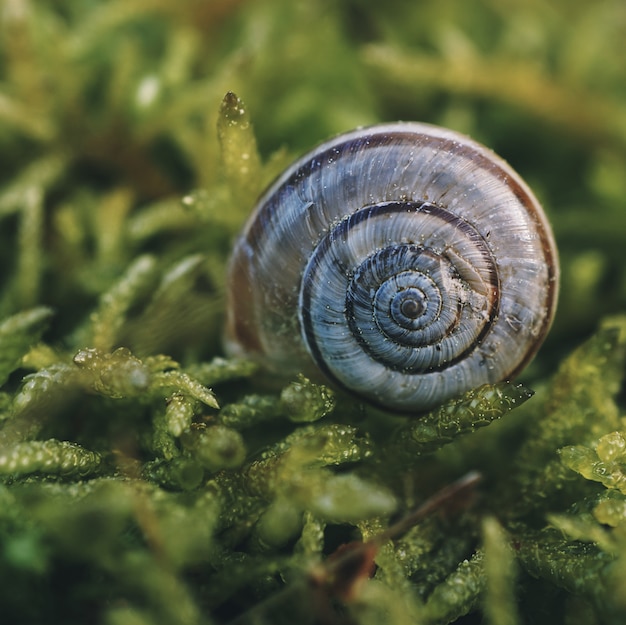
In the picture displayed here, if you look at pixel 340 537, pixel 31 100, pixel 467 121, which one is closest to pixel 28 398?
pixel 340 537

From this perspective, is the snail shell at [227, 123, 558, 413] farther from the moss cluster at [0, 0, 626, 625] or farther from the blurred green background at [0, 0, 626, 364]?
the blurred green background at [0, 0, 626, 364]

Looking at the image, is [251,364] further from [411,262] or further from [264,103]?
[264,103]

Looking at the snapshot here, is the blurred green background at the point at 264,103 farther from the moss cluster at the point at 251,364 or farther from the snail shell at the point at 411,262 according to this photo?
the snail shell at the point at 411,262

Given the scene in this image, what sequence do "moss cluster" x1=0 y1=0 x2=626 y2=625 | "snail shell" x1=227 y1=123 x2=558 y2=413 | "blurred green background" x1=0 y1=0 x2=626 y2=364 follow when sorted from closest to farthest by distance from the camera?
1. "moss cluster" x1=0 y1=0 x2=626 y2=625
2. "snail shell" x1=227 y1=123 x2=558 y2=413
3. "blurred green background" x1=0 y1=0 x2=626 y2=364

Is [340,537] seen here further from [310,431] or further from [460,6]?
[460,6]

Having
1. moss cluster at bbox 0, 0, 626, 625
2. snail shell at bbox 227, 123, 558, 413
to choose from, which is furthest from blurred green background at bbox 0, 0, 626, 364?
snail shell at bbox 227, 123, 558, 413

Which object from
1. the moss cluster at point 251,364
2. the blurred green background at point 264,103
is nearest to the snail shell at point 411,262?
the moss cluster at point 251,364

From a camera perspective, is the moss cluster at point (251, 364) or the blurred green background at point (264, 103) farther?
the blurred green background at point (264, 103)
